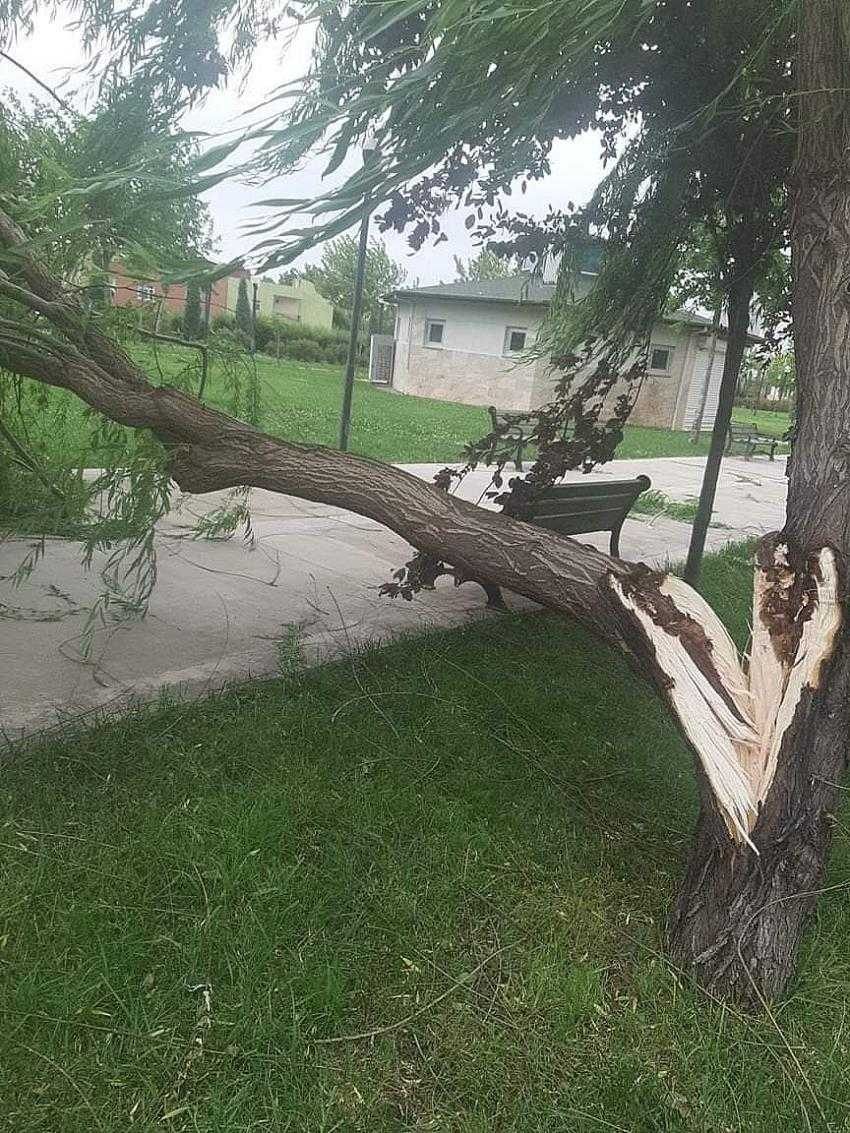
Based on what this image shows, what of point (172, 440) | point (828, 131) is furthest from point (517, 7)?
point (172, 440)

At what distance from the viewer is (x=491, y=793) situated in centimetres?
276

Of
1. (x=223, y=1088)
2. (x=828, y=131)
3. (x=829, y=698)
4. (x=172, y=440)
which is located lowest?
(x=223, y=1088)

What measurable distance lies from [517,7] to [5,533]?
13.4 feet

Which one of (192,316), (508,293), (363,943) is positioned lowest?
(363,943)

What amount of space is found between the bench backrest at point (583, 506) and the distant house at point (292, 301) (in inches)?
67.0

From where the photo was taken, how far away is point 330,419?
11602 mm

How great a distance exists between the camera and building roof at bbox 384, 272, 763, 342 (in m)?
4.55

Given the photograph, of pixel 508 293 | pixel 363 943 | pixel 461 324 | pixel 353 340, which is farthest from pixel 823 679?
pixel 461 324

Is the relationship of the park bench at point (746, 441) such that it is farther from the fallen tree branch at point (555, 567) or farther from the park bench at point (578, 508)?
the fallen tree branch at point (555, 567)

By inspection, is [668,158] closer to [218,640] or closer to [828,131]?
[828,131]

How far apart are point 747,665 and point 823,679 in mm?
203

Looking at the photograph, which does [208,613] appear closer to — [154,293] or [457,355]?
[154,293]

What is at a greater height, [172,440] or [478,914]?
[172,440]

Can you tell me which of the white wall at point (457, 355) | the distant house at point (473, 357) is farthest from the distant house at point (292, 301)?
the white wall at point (457, 355)
